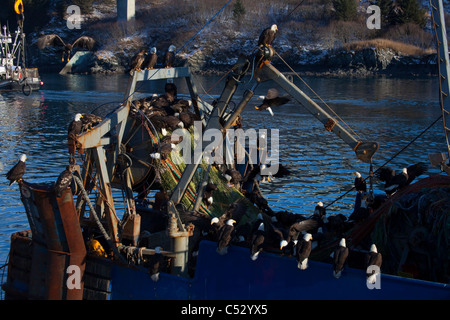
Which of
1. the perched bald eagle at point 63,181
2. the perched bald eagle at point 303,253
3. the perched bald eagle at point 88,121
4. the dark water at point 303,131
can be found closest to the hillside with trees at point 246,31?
the dark water at point 303,131

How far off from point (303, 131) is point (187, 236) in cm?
2114

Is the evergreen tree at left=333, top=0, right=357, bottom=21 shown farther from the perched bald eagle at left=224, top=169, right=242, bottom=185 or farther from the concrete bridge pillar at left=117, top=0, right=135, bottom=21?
the perched bald eagle at left=224, top=169, right=242, bottom=185

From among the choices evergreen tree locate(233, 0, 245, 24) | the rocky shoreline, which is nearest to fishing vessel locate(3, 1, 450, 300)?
the rocky shoreline

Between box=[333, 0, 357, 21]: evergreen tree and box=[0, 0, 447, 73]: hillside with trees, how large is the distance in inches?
3.5

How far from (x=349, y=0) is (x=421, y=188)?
49540 millimetres

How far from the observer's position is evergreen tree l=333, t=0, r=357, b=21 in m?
56.2

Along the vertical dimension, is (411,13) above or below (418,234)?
above

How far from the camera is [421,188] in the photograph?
9.07 meters

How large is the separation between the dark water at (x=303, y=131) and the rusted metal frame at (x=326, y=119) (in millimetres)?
1910

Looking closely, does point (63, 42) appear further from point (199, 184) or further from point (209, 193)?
point (209, 193)

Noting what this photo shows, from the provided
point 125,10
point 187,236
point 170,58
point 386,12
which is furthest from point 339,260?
point 125,10

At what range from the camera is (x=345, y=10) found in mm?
57031

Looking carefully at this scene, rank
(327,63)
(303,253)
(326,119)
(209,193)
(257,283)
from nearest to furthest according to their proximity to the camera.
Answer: (303,253) → (257,283) → (326,119) → (209,193) → (327,63)
